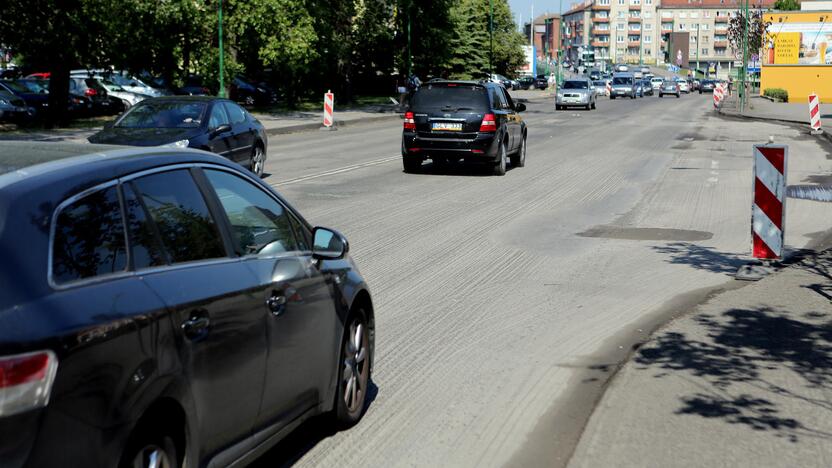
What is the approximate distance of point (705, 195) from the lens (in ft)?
59.7

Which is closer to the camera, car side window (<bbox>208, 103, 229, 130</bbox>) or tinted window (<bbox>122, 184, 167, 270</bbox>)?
tinted window (<bbox>122, 184, 167, 270</bbox>)

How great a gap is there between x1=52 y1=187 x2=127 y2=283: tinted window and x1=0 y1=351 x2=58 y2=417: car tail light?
0.32 meters

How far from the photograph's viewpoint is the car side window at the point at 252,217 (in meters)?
4.68

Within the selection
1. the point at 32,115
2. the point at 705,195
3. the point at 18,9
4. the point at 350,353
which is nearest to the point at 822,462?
the point at 350,353

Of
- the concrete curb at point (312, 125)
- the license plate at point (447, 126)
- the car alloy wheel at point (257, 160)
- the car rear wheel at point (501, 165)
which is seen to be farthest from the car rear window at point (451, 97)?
the concrete curb at point (312, 125)

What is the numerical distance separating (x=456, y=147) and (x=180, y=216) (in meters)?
17.2

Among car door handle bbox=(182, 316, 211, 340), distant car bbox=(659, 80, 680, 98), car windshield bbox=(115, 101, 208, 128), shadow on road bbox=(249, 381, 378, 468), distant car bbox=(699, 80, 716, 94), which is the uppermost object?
car door handle bbox=(182, 316, 211, 340)

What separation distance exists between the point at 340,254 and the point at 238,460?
1.32 m

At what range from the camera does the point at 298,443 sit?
5.62 metres

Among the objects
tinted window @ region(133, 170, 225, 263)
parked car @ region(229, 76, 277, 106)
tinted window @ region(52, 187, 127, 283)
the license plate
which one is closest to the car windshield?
the license plate

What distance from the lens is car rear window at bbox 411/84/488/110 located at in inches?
844

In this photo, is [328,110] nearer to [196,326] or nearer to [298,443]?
[298,443]

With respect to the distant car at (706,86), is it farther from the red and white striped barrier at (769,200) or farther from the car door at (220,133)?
the red and white striped barrier at (769,200)

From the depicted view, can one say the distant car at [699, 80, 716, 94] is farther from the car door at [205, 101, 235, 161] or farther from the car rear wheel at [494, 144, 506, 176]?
the car door at [205, 101, 235, 161]
